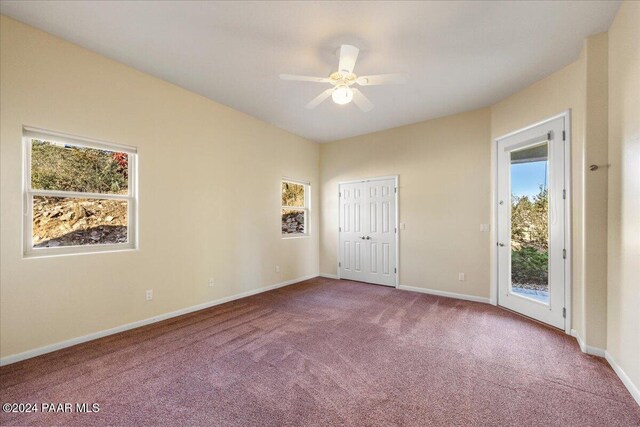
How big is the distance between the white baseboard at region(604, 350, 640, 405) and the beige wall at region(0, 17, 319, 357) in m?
4.23

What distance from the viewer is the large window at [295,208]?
17.6ft

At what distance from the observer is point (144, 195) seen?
320 cm

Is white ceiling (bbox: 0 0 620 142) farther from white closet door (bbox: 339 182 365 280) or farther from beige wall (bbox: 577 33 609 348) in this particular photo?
white closet door (bbox: 339 182 365 280)

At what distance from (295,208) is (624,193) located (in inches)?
177

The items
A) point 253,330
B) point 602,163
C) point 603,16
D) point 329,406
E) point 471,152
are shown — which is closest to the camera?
point 329,406

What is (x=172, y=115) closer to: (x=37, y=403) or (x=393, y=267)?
(x=37, y=403)

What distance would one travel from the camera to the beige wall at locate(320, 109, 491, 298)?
165 inches

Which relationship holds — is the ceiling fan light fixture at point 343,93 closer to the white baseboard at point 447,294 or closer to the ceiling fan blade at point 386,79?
the ceiling fan blade at point 386,79

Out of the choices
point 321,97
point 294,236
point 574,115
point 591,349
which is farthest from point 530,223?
point 294,236

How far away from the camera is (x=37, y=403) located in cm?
187

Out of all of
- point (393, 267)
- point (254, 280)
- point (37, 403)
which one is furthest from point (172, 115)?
point (393, 267)

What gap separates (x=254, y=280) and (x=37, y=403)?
2820mm

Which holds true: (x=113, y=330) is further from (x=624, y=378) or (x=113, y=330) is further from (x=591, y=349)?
(x=591, y=349)

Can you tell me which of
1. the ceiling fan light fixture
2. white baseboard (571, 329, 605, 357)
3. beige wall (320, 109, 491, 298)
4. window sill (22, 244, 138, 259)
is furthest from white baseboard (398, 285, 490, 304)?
window sill (22, 244, 138, 259)
